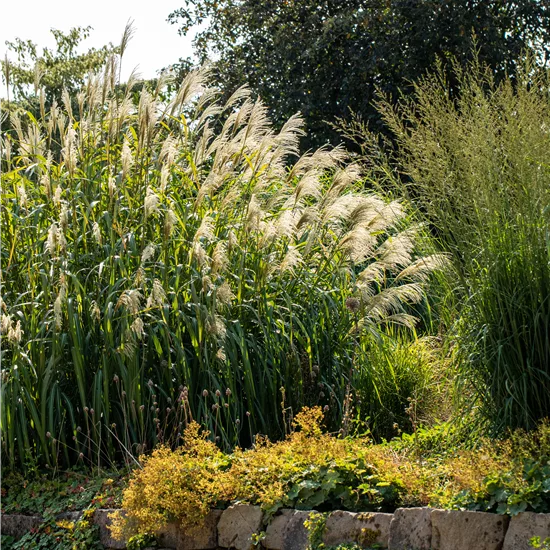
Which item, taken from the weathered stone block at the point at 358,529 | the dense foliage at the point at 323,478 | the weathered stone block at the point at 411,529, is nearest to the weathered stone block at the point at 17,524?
the dense foliage at the point at 323,478

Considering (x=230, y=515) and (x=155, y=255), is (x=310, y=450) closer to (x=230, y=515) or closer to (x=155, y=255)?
(x=230, y=515)

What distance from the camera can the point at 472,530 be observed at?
3.25 m

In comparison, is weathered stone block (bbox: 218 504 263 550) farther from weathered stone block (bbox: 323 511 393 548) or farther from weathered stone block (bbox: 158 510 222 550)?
weathered stone block (bbox: 323 511 393 548)

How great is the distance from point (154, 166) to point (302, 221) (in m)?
1.56

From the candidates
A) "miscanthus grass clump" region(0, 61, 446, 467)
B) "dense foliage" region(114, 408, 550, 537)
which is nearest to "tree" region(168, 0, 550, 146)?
"miscanthus grass clump" region(0, 61, 446, 467)

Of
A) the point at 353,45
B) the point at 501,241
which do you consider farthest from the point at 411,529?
the point at 353,45

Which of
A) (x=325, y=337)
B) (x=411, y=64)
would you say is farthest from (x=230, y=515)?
(x=411, y=64)

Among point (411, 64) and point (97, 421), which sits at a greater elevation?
point (411, 64)

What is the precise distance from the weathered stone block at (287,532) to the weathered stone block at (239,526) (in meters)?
0.08

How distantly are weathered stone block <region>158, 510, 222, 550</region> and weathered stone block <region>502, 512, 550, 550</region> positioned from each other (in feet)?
4.88

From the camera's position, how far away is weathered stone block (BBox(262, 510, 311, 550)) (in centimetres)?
368

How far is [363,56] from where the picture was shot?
39.8ft

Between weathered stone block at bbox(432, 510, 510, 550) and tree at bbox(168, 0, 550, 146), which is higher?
tree at bbox(168, 0, 550, 146)

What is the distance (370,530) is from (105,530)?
161 cm
